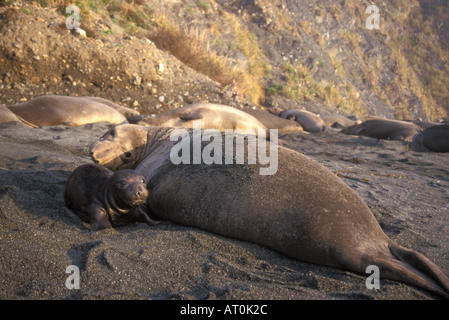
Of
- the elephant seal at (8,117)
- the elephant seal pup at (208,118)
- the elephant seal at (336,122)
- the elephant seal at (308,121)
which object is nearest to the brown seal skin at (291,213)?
the elephant seal pup at (208,118)

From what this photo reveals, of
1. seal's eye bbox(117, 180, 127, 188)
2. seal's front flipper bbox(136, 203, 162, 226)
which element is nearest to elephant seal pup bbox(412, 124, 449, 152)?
seal's front flipper bbox(136, 203, 162, 226)

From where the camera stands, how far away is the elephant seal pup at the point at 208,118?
20.5 ft

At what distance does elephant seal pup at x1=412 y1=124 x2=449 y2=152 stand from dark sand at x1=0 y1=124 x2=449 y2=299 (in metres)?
4.12

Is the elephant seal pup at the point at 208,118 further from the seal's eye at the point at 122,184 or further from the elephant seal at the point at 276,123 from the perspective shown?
the seal's eye at the point at 122,184

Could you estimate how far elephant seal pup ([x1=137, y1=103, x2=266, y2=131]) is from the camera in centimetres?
626

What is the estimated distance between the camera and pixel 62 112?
663cm

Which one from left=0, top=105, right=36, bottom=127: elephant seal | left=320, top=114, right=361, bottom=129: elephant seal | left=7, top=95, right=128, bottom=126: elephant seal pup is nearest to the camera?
left=0, top=105, right=36, bottom=127: elephant seal

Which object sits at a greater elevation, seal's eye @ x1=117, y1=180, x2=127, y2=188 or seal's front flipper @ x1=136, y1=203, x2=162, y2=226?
seal's eye @ x1=117, y1=180, x2=127, y2=188

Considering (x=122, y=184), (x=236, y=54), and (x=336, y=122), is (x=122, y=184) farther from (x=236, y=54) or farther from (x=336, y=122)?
(x=236, y=54)

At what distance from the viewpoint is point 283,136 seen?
333 inches

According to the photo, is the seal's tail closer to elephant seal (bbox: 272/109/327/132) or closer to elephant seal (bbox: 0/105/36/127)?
elephant seal (bbox: 0/105/36/127)

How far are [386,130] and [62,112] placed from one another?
685 centimetres
